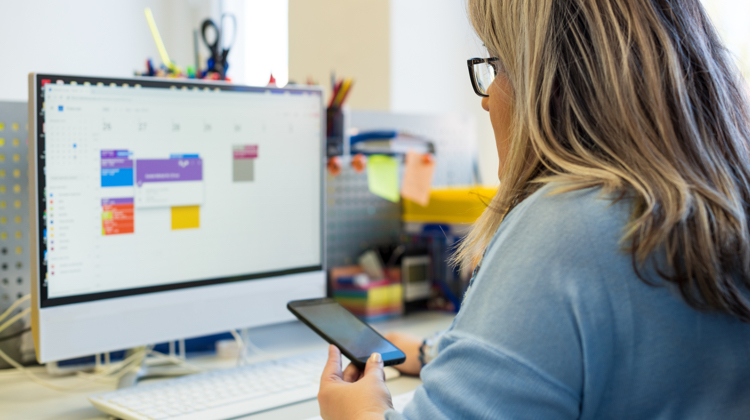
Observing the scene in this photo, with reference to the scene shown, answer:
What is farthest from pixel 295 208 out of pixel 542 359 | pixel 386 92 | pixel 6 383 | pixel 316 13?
pixel 316 13

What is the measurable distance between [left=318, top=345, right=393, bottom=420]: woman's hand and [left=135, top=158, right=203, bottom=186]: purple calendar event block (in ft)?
1.12

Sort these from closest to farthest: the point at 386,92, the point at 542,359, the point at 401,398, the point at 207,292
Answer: the point at 542,359 → the point at 401,398 → the point at 207,292 → the point at 386,92

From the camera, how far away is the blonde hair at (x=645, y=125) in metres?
0.40

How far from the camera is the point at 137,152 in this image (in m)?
0.78

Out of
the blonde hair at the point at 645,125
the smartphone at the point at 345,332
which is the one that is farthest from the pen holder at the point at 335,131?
the blonde hair at the point at 645,125

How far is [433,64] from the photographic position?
93.4 inches

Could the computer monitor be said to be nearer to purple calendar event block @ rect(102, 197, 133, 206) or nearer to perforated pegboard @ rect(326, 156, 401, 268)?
purple calendar event block @ rect(102, 197, 133, 206)

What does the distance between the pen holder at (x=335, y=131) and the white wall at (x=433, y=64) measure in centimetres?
105

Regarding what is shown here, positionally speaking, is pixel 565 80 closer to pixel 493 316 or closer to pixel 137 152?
Answer: pixel 493 316

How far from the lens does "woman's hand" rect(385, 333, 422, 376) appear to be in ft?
2.85

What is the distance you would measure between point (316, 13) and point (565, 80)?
1983 mm

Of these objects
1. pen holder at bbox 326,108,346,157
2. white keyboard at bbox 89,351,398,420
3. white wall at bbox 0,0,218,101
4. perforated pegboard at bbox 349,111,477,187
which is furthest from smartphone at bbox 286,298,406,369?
white wall at bbox 0,0,218,101

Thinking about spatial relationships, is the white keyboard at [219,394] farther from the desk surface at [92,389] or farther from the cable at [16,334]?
the cable at [16,334]

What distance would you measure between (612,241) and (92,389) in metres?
0.74
